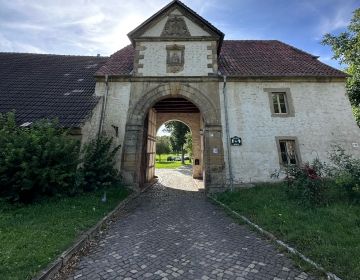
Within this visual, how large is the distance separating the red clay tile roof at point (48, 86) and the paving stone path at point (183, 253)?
5758mm

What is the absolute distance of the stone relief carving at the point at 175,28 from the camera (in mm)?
12188

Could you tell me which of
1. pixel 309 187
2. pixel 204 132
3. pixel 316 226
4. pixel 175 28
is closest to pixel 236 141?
pixel 204 132

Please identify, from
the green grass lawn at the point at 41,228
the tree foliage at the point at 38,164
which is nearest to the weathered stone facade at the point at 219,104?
the tree foliage at the point at 38,164

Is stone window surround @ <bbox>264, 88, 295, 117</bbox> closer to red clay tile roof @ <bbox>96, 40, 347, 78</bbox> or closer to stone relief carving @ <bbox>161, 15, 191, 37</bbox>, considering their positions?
red clay tile roof @ <bbox>96, 40, 347, 78</bbox>

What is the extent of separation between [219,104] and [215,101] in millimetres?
249

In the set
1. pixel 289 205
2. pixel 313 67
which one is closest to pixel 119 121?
pixel 289 205

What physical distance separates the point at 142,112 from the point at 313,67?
957cm

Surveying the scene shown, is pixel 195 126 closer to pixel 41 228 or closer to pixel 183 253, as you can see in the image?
pixel 41 228

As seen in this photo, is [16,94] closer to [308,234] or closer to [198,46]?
[198,46]

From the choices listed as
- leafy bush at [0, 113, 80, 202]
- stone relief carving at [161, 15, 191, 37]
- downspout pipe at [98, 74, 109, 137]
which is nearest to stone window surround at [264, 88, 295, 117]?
stone relief carving at [161, 15, 191, 37]

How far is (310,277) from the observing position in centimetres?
349

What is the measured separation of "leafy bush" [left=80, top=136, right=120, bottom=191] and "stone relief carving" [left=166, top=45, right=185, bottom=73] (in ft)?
Answer: 15.9

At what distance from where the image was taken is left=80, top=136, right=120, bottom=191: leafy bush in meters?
8.99

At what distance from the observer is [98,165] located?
9.30 m
